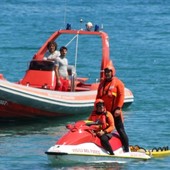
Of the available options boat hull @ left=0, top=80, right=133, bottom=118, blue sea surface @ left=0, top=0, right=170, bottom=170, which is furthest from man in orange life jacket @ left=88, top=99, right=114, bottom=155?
boat hull @ left=0, top=80, right=133, bottom=118

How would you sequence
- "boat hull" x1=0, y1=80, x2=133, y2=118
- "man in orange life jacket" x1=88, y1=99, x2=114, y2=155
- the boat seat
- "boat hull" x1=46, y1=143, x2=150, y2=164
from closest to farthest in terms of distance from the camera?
"boat hull" x1=46, y1=143, x2=150, y2=164 < "man in orange life jacket" x1=88, y1=99, x2=114, y2=155 < "boat hull" x1=0, y1=80, x2=133, y2=118 < the boat seat

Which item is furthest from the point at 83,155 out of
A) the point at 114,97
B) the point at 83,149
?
the point at 114,97

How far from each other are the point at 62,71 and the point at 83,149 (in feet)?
17.4

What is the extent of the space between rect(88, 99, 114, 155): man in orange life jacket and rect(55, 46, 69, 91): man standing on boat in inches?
177

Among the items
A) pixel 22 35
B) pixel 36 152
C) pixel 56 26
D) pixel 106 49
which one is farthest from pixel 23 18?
pixel 36 152

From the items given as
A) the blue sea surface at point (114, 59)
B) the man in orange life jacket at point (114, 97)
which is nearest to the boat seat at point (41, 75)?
the blue sea surface at point (114, 59)

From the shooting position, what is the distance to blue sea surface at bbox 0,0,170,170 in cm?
1798

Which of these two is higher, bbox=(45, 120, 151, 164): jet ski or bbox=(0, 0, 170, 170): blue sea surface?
bbox=(45, 120, 151, 164): jet ski

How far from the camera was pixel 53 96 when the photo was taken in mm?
20500

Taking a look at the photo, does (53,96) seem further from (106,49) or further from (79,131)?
(79,131)

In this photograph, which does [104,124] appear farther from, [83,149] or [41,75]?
[41,75]

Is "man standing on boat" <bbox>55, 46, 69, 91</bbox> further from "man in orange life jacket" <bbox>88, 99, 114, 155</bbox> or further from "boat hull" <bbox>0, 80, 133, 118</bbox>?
"man in orange life jacket" <bbox>88, 99, 114, 155</bbox>

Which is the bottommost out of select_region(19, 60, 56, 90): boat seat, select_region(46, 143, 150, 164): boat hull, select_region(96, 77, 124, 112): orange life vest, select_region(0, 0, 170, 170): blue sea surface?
select_region(0, 0, 170, 170): blue sea surface

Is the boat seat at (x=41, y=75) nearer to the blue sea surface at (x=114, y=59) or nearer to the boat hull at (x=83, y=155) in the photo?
the blue sea surface at (x=114, y=59)
